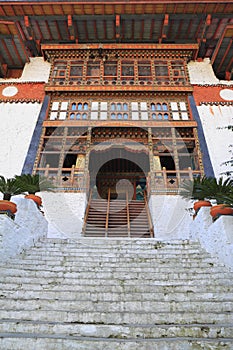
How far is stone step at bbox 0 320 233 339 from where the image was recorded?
2348mm

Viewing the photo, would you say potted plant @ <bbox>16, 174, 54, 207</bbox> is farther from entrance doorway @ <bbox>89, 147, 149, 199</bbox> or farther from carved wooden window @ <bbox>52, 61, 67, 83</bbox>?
carved wooden window @ <bbox>52, 61, 67, 83</bbox>

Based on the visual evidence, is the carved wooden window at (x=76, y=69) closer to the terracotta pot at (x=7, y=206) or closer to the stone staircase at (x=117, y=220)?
the stone staircase at (x=117, y=220)

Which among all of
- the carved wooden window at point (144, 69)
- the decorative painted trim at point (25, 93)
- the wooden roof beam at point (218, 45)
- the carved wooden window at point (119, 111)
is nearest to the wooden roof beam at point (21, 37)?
the decorative painted trim at point (25, 93)

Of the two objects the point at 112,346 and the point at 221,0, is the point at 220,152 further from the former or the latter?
the point at 112,346

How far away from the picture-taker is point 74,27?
1279 centimetres

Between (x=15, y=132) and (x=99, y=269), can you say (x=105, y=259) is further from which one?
(x=15, y=132)

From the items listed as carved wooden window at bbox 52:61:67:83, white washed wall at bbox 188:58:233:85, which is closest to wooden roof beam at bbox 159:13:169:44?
white washed wall at bbox 188:58:233:85

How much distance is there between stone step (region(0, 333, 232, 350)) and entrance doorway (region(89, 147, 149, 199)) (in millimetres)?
10344

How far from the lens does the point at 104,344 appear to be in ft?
7.21

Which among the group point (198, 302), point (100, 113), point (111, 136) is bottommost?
point (198, 302)

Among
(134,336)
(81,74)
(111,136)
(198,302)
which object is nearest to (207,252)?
(198,302)

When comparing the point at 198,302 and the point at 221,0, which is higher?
the point at 221,0

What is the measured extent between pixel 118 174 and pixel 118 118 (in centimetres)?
334

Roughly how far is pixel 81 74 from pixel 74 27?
2.40 m
